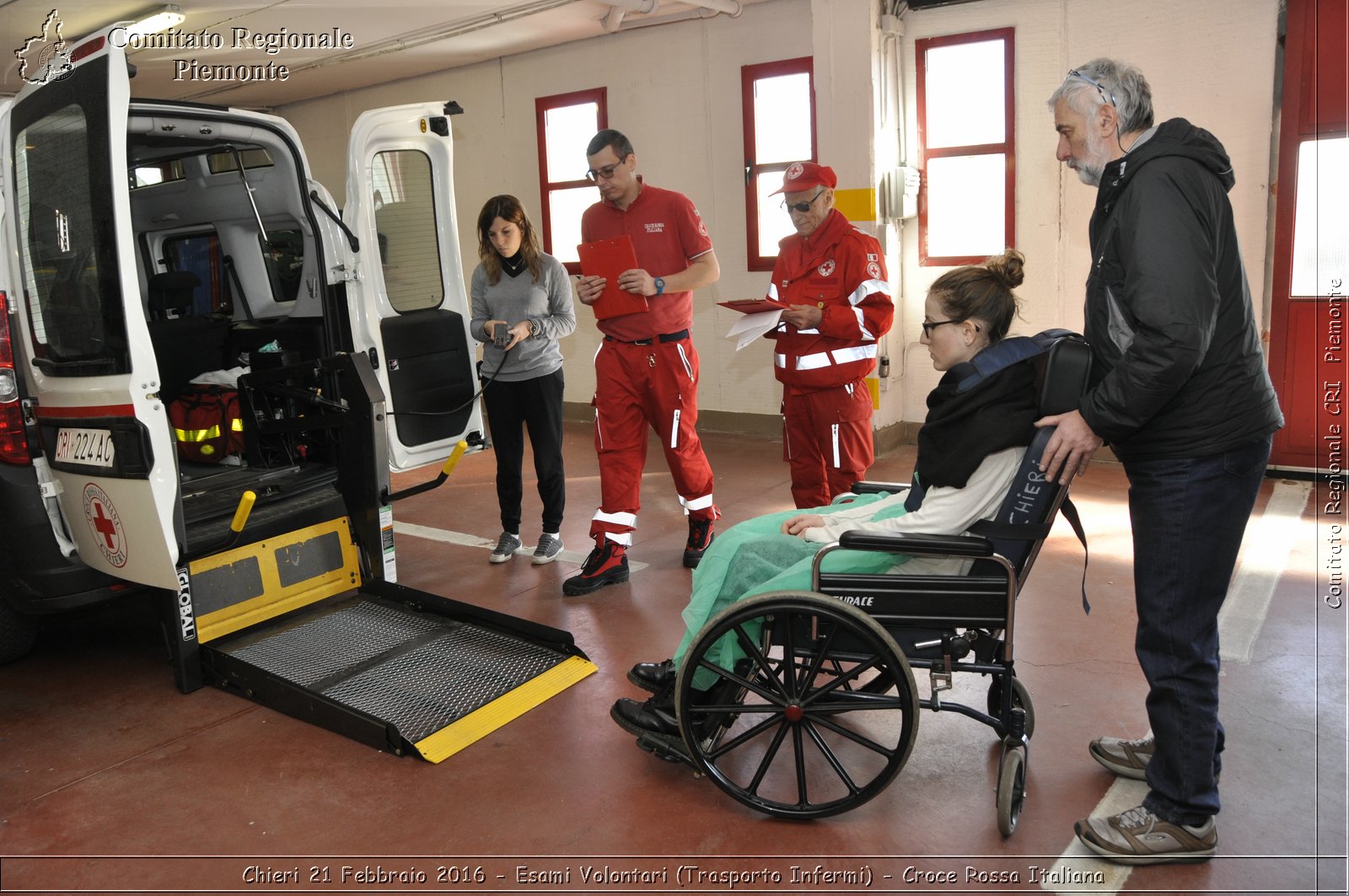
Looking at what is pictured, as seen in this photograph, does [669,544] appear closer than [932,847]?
No

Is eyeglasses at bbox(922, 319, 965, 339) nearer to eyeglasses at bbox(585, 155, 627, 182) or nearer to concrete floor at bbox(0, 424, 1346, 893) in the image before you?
concrete floor at bbox(0, 424, 1346, 893)

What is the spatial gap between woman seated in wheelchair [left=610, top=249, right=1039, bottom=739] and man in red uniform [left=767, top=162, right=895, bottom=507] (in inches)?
56.0

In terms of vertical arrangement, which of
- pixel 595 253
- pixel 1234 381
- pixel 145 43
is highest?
pixel 145 43

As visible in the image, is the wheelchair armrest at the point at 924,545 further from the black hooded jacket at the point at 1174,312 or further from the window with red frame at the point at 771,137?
the window with red frame at the point at 771,137

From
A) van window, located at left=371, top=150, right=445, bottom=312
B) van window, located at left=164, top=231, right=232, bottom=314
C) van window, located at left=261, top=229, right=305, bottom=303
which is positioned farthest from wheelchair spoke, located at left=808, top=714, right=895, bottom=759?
van window, located at left=164, top=231, right=232, bottom=314

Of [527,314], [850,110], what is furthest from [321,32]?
[527,314]

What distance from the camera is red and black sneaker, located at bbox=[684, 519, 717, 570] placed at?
4.52m

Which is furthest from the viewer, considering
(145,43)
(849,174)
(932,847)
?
(145,43)

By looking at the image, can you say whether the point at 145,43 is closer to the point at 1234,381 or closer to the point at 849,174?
the point at 849,174

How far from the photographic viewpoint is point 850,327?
12.8 feet

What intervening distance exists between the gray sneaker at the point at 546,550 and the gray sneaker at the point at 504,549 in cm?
14

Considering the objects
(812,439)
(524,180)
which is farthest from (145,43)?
(812,439)

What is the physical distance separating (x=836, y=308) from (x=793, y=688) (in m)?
1.96

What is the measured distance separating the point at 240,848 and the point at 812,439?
256 centimetres
